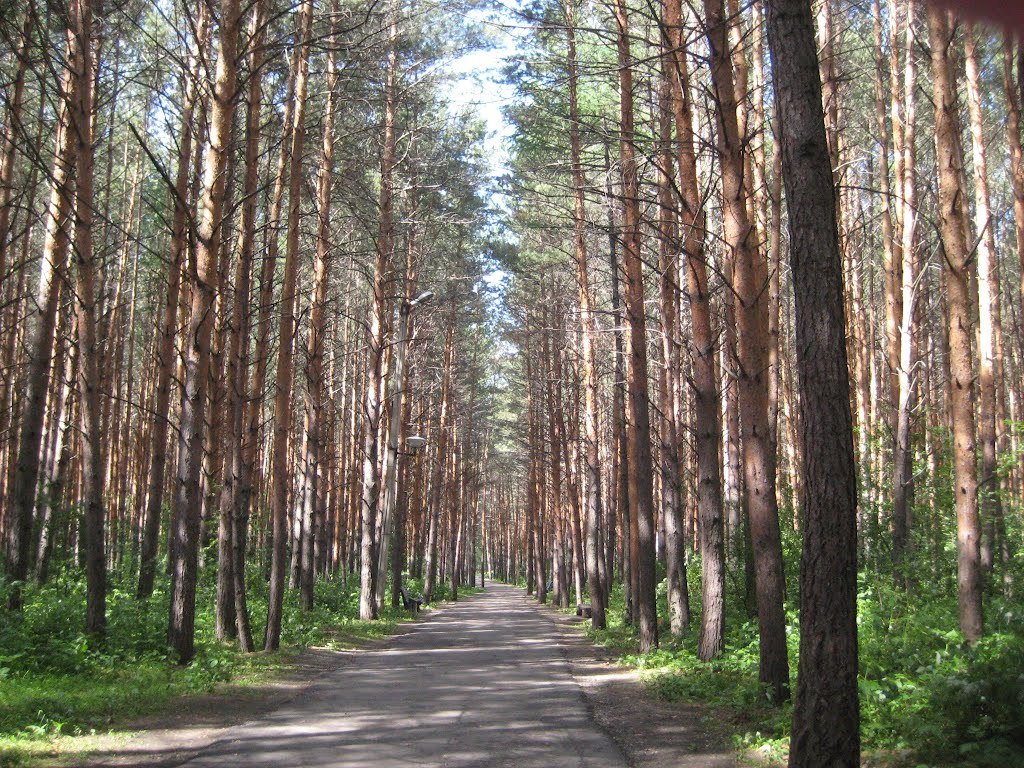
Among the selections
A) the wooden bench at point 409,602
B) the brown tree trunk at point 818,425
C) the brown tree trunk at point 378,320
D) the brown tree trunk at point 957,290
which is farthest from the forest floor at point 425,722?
the wooden bench at point 409,602

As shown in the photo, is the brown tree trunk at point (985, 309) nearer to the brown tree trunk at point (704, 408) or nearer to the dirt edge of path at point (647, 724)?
the brown tree trunk at point (704, 408)

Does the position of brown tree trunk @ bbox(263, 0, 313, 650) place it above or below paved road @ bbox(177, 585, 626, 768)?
above

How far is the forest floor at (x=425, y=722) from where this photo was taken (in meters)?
7.05

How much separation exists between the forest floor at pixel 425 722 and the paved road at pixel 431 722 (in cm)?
2

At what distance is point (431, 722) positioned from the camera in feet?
28.9

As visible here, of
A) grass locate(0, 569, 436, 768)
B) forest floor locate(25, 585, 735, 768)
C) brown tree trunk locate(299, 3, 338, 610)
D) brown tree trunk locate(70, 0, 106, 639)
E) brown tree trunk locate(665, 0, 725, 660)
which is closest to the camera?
forest floor locate(25, 585, 735, 768)

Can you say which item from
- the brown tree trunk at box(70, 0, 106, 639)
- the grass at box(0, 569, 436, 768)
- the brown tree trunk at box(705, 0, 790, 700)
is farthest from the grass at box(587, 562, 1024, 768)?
the brown tree trunk at box(70, 0, 106, 639)

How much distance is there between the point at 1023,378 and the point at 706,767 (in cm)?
2969

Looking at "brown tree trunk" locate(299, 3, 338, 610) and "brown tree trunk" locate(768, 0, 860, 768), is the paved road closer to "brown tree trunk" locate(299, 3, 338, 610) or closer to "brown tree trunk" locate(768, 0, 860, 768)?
"brown tree trunk" locate(768, 0, 860, 768)

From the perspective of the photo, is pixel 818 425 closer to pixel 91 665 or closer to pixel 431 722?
pixel 431 722

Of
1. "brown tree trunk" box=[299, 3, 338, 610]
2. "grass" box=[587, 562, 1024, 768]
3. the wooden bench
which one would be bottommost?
the wooden bench

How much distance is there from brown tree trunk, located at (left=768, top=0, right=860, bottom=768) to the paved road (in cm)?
224

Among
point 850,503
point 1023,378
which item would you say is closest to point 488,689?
point 850,503

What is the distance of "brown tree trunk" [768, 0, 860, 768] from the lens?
5.21 metres
